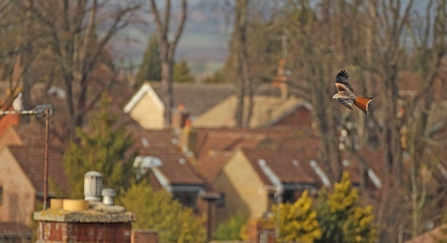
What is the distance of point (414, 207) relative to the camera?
1678 inches

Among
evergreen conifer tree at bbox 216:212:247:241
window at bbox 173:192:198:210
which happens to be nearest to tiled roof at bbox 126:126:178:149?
window at bbox 173:192:198:210

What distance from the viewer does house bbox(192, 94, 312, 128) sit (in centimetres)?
7725

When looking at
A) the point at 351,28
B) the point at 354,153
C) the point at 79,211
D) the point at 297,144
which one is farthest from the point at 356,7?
the point at 79,211

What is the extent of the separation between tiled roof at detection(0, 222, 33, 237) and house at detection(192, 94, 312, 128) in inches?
1171

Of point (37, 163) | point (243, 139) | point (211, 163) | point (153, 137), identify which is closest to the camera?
point (37, 163)

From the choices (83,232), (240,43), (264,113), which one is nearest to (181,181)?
(240,43)

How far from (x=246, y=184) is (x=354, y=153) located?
9.02 meters

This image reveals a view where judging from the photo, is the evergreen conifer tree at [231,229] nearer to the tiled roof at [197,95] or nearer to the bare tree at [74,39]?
the bare tree at [74,39]

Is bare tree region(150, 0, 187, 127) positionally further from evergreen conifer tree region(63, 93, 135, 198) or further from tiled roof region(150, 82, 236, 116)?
tiled roof region(150, 82, 236, 116)

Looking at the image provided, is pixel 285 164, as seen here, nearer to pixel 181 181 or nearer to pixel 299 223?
pixel 181 181

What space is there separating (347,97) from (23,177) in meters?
32.3

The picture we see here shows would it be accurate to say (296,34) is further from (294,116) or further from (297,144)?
(294,116)

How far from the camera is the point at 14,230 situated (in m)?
41.6

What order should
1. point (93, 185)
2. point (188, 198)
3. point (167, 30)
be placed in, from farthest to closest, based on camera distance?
point (167, 30), point (188, 198), point (93, 185)
